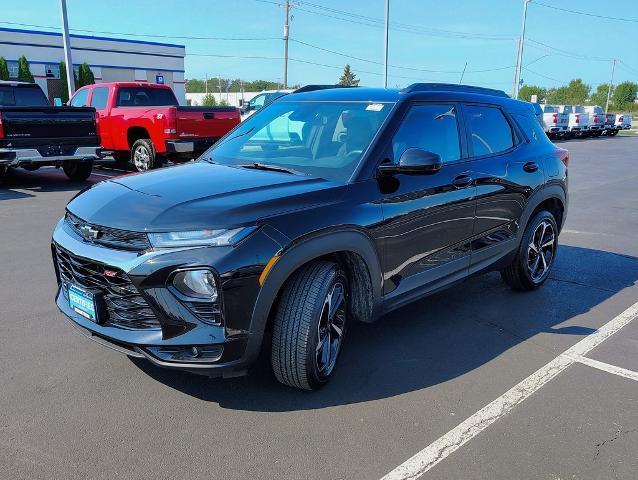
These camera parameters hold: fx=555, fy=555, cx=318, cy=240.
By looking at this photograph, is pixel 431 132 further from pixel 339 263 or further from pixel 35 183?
pixel 35 183

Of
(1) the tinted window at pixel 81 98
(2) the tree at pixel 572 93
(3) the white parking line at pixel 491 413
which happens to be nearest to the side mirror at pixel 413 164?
(3) the white parking line at pixel 491 413

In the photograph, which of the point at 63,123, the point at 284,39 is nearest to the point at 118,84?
A: the point at 63,123

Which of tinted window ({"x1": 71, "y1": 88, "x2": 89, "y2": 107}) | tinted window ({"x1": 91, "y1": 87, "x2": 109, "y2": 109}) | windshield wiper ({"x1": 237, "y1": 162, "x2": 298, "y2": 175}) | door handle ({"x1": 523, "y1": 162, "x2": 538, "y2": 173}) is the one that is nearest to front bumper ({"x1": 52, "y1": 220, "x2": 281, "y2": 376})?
windshield wiper ({"x1": 237, "y1": 162, "x2": 298, "y2": 175})

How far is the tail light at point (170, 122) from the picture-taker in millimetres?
11750

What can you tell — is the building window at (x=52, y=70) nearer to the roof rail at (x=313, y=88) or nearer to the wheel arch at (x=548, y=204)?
the roof rail at (x=313, y=88)

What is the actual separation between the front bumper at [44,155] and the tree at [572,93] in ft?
362

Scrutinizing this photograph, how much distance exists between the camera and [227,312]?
9.25 feet

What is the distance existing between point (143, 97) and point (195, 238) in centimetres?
1233

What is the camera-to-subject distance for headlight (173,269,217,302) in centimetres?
279

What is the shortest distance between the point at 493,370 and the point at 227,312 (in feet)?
6.48

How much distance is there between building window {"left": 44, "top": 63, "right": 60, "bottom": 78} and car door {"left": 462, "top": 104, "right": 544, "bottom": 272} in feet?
148

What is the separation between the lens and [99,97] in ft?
45.9

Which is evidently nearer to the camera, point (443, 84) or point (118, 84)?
point (443, 84)

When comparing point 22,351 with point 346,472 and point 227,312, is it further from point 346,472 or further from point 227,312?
point 346,472
